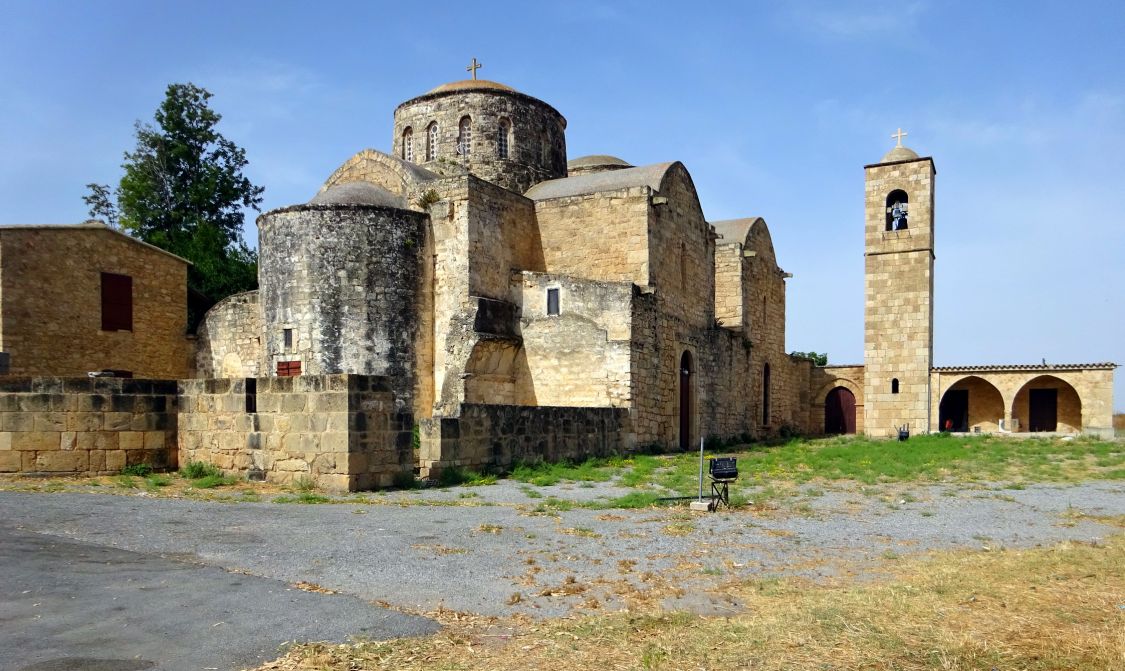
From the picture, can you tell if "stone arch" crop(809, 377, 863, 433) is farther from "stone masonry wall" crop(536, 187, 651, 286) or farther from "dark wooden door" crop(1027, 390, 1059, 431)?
"stone masonry wall" crop(536, 187, 651, 286)

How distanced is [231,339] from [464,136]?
796 centimetres

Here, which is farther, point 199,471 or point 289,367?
point 289,367

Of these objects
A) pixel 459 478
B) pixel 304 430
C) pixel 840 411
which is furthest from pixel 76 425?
pixel 840 411

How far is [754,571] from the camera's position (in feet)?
20.7

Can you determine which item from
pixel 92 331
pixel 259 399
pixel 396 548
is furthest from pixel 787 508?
pixel 92 331

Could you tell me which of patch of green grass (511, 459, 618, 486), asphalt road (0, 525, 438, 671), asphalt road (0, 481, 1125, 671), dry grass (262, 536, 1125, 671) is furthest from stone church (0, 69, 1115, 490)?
dry grass (262, 536, 1125, 671)

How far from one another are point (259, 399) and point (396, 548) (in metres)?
4.73

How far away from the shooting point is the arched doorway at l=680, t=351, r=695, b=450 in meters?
20.8

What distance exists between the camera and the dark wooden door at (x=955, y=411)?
96.7ft

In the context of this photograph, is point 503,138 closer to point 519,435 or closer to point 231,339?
point 231,339

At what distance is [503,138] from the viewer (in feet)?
75.1

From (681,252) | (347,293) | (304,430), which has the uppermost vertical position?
(681,252)

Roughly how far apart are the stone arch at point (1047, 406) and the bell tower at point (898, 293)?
3.71 m

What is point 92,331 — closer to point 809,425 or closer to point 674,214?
point 674,214
